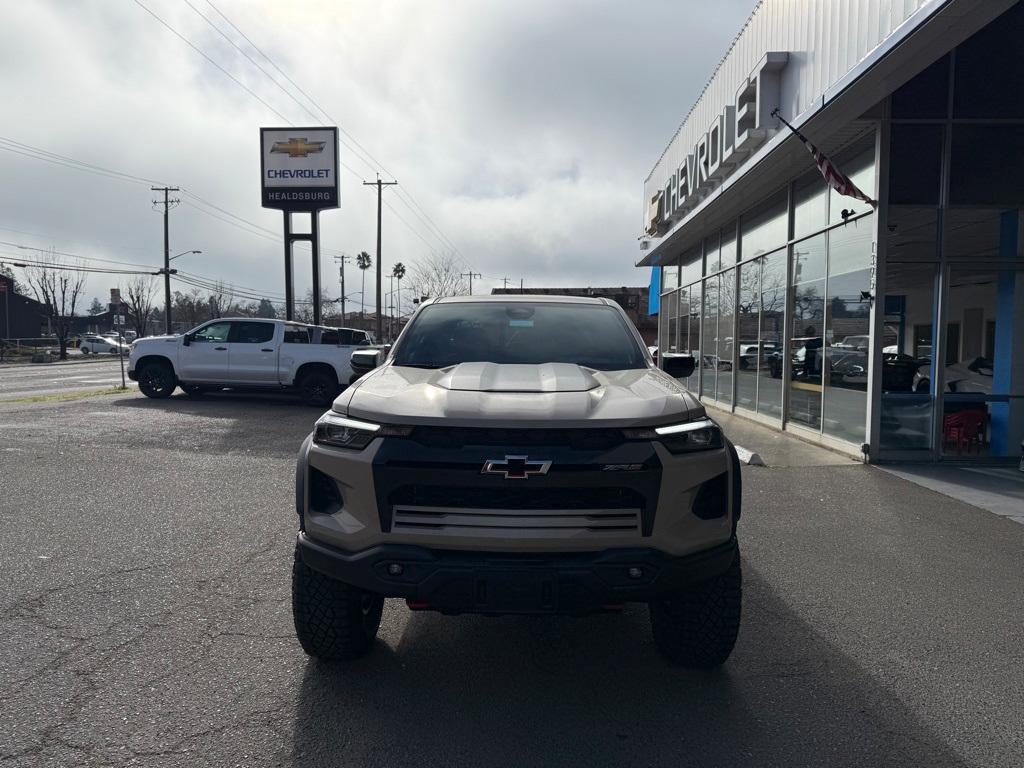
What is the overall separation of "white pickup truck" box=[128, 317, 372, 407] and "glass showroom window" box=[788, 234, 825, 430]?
852cm

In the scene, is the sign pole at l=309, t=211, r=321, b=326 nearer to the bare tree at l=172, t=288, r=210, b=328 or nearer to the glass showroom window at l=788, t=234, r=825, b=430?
the glass showroom window at l=788, t=234, r=825, b=430

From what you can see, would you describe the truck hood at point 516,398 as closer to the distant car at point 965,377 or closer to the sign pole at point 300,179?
the distant car at point 965,377

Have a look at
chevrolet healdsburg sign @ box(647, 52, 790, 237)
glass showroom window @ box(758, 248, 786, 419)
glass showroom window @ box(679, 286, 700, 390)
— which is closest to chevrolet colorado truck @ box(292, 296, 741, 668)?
glass showroom window @ box(758, 248, 786, 419)

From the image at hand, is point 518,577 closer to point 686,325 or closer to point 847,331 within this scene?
point 847,331

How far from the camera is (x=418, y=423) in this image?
3.08 meters

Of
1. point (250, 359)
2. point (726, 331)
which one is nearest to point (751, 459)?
point (726, 331)

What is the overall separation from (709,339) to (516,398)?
15029 mm

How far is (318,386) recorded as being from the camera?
51.0ft

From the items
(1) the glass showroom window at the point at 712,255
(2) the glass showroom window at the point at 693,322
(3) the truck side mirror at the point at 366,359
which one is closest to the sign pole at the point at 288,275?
(2) the glass showroom window at the point at 693,322

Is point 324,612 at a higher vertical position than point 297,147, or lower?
lower

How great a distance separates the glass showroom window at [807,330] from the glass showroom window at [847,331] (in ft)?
0.99

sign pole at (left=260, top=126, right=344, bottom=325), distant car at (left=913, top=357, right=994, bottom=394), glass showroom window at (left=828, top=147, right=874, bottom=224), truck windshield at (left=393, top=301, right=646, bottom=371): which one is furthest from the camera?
sign pole at (left=260, top=126, right=344, bottom=325)

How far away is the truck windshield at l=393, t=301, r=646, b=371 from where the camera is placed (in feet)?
14.2

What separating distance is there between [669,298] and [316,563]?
20462 mm
